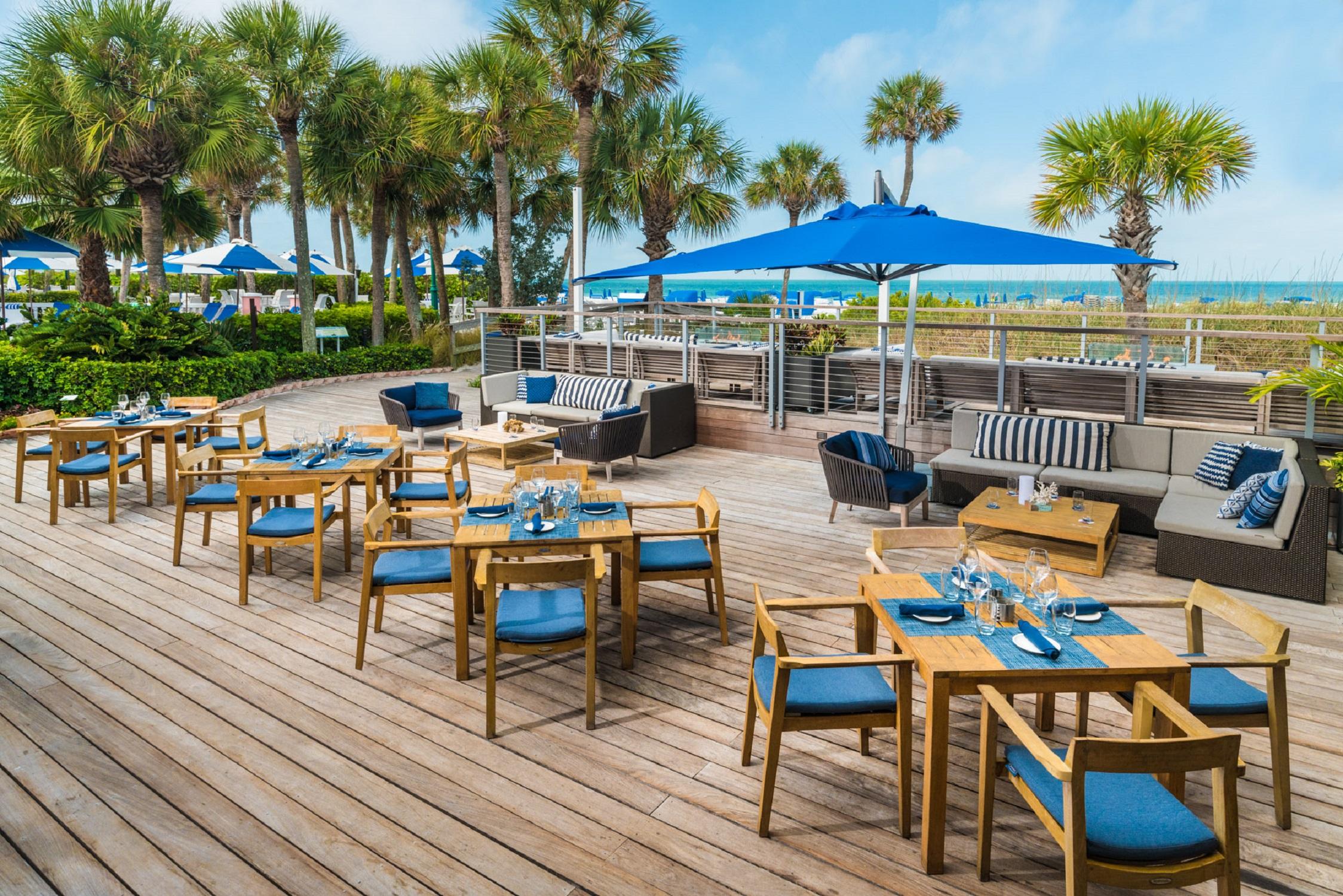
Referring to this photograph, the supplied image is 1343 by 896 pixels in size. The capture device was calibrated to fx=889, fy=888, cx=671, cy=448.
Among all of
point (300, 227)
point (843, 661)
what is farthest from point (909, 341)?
point (300, 227)

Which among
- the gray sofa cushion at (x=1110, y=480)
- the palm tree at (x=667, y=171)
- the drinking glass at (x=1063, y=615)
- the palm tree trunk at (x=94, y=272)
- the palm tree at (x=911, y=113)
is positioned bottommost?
the gray sofa cushion at (x=1110, y=480)

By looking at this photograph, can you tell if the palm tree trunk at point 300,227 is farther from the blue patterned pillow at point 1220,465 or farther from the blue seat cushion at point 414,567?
the blue patterned pillow at point 1220,465

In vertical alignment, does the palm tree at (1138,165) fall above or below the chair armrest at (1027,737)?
above

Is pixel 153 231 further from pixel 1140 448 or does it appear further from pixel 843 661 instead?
pixel 843 661

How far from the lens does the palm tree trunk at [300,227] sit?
15422mm

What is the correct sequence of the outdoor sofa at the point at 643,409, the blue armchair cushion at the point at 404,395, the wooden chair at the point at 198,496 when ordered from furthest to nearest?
1. the blue armchair cushion at the point at 404,395
2. the outdoor sofa at the point at 643,409
3. the wooden chair at the point at 198,496

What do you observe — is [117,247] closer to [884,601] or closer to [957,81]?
[884,601]

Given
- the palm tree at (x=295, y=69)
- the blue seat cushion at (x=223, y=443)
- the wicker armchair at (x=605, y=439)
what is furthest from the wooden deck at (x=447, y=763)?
the palm tree at (x=295, y=69)

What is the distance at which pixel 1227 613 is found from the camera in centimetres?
319

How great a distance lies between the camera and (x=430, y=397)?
10016mm

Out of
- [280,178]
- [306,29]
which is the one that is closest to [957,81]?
[280,178]

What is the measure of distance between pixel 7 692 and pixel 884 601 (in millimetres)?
3922

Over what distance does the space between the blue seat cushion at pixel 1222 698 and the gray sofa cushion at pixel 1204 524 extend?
8.17 ft

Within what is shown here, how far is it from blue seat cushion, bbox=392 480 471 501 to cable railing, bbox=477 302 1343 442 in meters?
3.64
